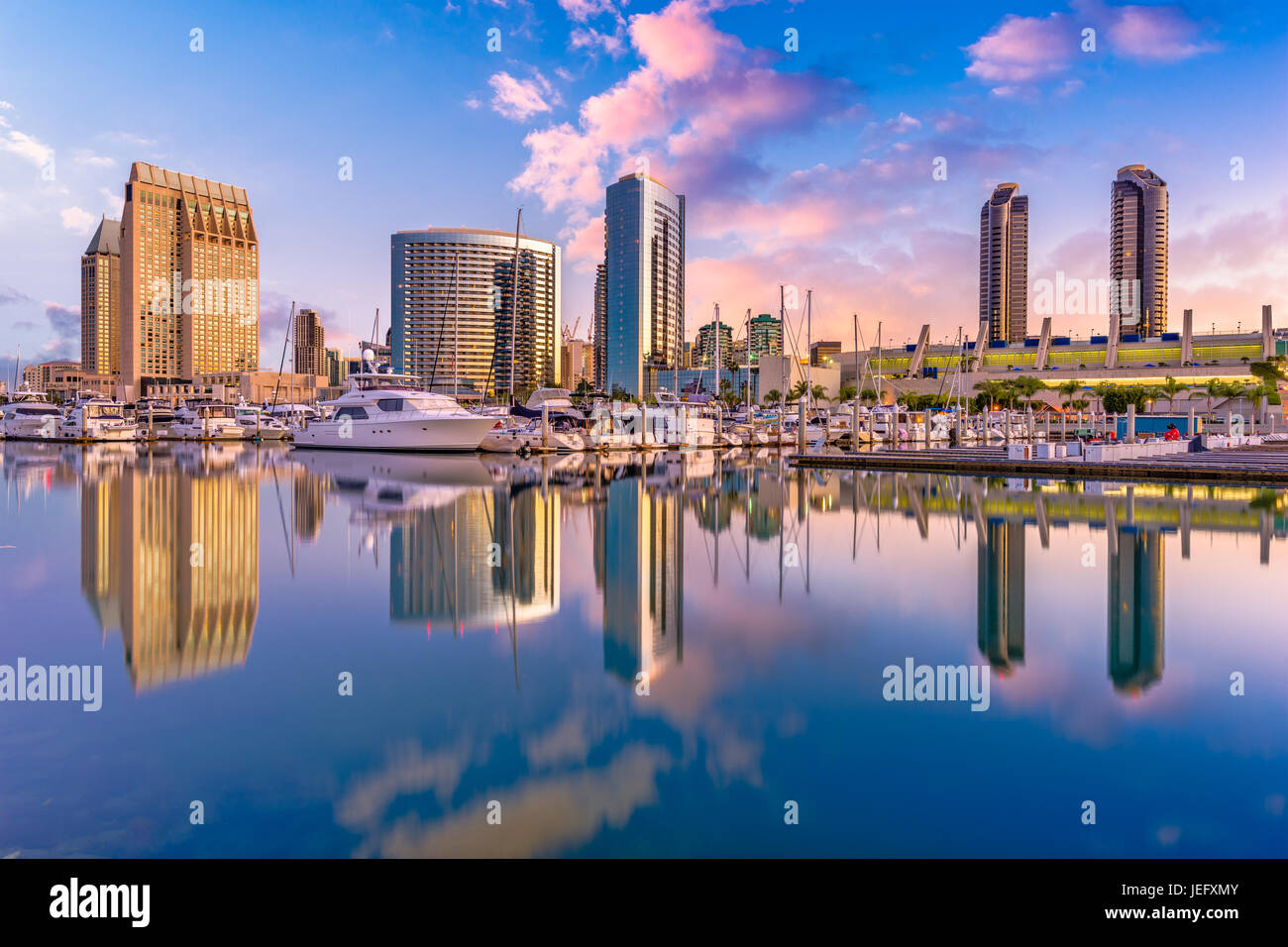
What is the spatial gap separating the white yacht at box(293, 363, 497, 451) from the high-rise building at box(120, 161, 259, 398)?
11205 centimetres

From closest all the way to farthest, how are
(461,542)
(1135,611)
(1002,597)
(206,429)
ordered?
(1135,611) < (1002,597) < (461,542) < (206,429)

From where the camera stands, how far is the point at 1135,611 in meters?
11.3

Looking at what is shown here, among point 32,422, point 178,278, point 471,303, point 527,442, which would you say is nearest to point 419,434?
point 527,442

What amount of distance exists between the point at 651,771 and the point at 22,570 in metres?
12.9

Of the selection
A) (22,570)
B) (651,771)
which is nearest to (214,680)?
(651,771)

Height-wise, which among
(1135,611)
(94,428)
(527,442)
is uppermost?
(94,428)

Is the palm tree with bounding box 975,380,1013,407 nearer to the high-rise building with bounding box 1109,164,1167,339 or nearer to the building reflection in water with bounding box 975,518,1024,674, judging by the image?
the building reflection in water with bounding box 975,518,1024,674

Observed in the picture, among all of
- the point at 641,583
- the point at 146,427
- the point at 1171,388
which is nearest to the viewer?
the point at 641,583

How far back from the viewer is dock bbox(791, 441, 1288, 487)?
32.6 m

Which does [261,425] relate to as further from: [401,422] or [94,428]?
[401,422]

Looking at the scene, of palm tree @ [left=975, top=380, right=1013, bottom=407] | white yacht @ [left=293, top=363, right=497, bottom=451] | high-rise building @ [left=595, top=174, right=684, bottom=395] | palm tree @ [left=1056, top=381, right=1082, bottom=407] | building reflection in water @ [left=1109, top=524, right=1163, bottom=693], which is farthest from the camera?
high-rise building @ [left=595, top=174, right=684, bottom=395]

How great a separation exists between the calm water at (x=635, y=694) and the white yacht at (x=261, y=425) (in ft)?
167

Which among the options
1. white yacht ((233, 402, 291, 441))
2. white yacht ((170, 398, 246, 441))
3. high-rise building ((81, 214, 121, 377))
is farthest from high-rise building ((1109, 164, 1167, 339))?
high-rise building ((81, 214, 121, 377))

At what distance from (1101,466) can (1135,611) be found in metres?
27.2
